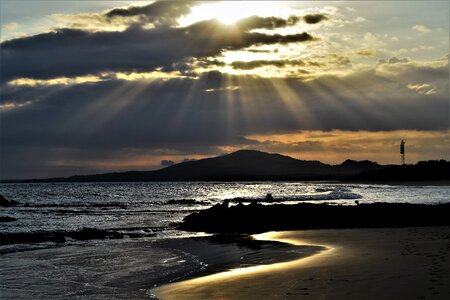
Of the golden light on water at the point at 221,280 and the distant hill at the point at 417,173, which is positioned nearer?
the golden light on water at the point at 221,280

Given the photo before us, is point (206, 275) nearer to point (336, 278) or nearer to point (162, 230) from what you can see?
point (336, 278)

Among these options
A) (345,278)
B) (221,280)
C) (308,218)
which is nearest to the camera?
(345,278)

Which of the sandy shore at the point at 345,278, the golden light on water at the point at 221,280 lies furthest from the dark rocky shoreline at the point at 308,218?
the golden light on water at the point at 221,280

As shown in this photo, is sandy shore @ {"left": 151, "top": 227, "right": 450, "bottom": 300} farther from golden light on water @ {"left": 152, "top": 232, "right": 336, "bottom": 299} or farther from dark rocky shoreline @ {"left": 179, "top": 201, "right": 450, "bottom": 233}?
dark rocky shoreline @ {"left": 179, "top": 201, "right": 450, "bottom": 233}

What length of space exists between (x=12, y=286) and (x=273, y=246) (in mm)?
13536

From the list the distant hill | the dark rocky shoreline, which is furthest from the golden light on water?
the distant hill

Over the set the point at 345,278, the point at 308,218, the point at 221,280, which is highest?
the point at 345,278

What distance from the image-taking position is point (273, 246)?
2736 cm

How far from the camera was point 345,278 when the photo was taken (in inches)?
614

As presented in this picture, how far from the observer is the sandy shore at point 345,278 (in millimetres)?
13578

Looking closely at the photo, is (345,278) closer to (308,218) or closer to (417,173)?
(308,218)

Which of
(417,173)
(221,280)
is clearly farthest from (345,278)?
(417,173)

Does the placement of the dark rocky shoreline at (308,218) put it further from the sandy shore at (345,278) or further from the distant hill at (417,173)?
the distant hill at (417,173)

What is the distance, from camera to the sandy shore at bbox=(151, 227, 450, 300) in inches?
535
